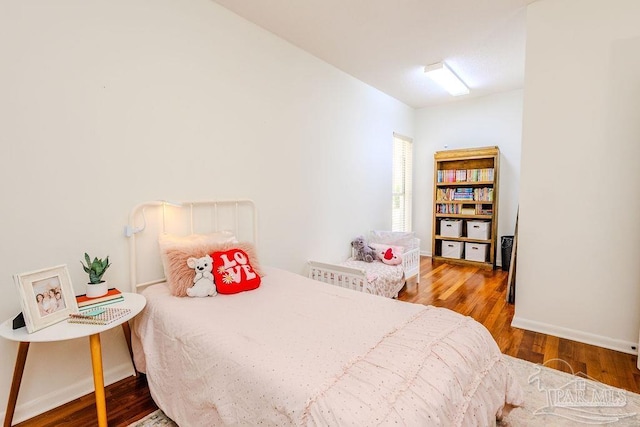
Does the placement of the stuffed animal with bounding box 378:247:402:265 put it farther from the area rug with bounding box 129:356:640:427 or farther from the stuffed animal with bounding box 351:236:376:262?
the area rug with bounding box 129:356:640:427

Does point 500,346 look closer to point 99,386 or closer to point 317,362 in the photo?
point 317,362

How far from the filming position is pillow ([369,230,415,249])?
392cm

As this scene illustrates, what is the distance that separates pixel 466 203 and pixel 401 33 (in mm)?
2942

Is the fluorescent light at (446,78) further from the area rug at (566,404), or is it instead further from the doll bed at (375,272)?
the area rug at (566,404)

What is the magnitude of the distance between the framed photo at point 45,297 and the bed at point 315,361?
0.39 meters

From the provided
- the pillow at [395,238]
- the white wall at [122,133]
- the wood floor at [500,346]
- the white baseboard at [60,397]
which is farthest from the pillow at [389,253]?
the white baseboard at [60,397]

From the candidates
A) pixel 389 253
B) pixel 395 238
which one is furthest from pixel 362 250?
pixel 395 238

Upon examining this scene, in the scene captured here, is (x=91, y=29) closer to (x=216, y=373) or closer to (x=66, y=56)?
(x=66, y=56)

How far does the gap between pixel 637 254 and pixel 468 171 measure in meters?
2.77

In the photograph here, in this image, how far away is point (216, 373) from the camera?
1.26m

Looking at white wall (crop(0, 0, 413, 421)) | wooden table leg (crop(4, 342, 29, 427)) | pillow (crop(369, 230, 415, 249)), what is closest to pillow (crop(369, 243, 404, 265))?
pillow (crop(369, 230, 415, 249))

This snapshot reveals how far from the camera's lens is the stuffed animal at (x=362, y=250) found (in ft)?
12.2

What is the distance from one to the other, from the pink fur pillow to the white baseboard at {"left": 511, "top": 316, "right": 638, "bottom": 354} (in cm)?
229

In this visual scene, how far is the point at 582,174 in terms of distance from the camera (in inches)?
94.2
